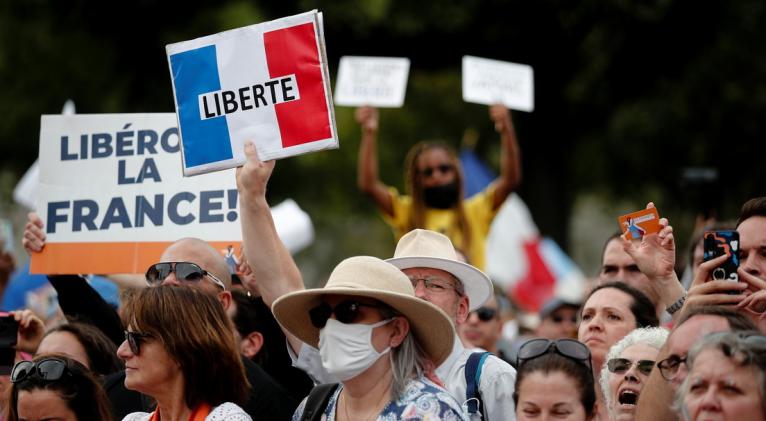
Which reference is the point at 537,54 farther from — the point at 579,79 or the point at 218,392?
the point at 218,392

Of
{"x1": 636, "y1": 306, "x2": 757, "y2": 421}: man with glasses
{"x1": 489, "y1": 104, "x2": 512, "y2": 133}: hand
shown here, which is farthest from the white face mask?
{"x1": 489, "y1": 104, "x2": 512, "y2": 133}: hand

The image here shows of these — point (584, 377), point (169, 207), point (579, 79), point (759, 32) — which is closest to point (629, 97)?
point (579, 79)

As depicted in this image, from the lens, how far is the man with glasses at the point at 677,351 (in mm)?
4984

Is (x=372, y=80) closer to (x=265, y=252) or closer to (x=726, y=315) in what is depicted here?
(x=265, y=252)

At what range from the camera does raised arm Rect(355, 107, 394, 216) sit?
31.9 ft

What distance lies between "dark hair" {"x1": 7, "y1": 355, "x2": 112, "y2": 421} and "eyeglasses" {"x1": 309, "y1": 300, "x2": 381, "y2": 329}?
1.35 metres

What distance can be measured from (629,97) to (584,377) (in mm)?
15083

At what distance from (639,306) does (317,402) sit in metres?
1.99

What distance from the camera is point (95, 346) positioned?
6.93 metres

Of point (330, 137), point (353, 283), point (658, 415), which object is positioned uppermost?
point (330, 137)

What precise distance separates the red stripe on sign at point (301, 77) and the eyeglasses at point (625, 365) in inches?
64.9

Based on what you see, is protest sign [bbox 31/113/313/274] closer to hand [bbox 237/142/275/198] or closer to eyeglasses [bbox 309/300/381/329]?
hand [bbox 237/142/275/198]

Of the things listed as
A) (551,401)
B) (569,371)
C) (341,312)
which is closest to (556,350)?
(569,371)

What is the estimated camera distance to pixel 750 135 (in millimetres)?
20078
